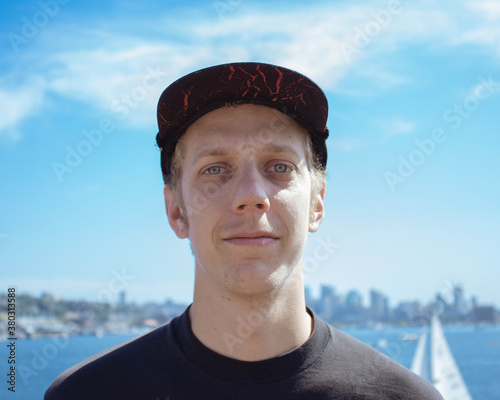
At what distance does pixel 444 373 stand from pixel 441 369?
1.57ft

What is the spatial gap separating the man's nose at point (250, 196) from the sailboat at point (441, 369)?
30.9 metres

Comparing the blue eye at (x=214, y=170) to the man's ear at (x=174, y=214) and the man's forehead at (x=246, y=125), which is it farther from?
the man's ear at (x=174, y=214)

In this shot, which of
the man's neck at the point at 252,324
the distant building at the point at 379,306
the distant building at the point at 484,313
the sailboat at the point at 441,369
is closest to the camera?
the man's neck at the point at 252,324

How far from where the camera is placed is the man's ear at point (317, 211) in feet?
8.91

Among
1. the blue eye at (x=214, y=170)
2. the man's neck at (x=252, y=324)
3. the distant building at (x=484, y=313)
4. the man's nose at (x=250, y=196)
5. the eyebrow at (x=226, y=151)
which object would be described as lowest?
the man's neck at (x=252, y=324)

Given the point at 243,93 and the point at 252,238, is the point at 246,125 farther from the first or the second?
the point at 252,238

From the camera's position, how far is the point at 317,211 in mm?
2818

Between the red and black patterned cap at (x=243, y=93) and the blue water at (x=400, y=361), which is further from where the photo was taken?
the blue water at (x=400, y=361)

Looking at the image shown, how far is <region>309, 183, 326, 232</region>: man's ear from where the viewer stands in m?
2.71

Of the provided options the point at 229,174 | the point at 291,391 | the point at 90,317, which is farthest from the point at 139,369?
the point at 90,317

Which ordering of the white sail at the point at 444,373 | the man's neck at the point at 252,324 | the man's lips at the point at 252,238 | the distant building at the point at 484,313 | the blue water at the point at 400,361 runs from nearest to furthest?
the man's lips at the point at 252,238
the man's neck at the point at 252,324
the white sail at the point at 444,373
the blue water at the point at 400,361
the distant building at the point at 484,313

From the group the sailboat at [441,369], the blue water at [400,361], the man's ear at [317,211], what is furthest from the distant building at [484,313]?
the man's ear at [317,211]

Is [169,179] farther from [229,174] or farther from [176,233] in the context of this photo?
[229,174]

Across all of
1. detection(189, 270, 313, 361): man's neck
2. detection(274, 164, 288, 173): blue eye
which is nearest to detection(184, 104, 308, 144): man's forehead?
detection(274, 164, 288, 173): blue eye
